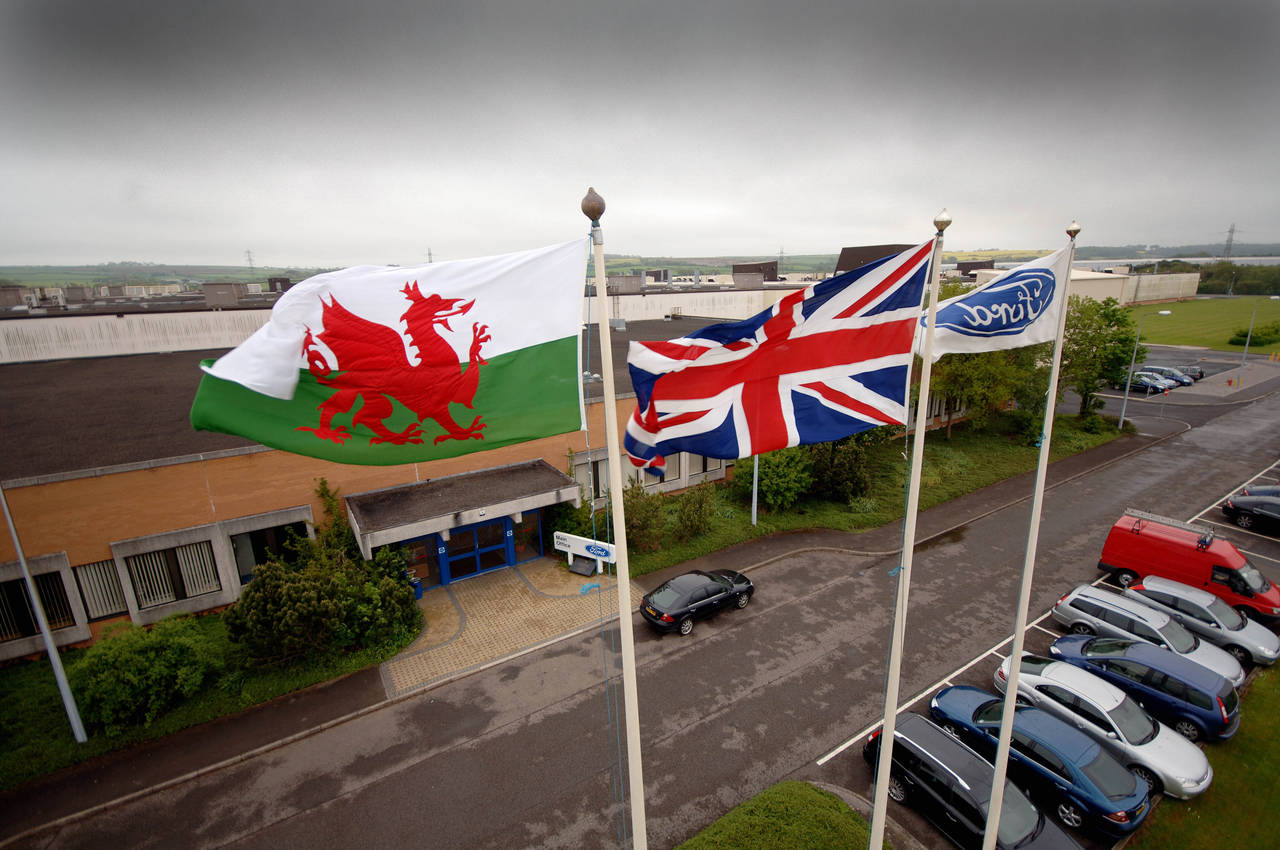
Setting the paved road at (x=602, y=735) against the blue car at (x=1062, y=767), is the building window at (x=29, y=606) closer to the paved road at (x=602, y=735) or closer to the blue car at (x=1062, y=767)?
the paved road at (x=602, y=735)

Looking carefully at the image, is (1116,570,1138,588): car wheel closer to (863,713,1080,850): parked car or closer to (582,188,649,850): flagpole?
(863,713,1080,850): parked car

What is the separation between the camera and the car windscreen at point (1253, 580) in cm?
1585

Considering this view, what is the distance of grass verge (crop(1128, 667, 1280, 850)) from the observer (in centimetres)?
991

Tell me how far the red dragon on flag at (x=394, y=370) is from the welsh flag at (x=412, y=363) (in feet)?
0.03

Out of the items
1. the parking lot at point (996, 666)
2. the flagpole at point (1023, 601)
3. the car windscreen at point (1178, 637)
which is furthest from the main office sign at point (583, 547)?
the car windscreen at point (1178, 637)

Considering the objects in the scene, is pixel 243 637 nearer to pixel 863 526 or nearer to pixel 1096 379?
pixel 863 526

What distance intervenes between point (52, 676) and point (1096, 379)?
44375 millimetres

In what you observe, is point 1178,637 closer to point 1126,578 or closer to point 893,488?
point 1126,578

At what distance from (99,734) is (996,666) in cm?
1979

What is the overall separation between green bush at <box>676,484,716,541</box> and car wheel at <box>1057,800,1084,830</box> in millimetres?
11773

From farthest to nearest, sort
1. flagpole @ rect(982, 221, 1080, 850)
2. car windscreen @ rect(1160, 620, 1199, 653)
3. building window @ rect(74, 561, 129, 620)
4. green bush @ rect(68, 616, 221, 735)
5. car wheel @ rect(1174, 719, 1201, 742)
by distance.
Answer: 1. building window @ rect(74, 561, 129, 620)
2. car windscreen @ rect(1160, 620, 1199, 653)
3. green bush @ rect(68, 616, 221, 735)
4. car wheel @ rect(1174, 719, 1201, 742)
5. flagpole @ rect(982, 221, 1080, 850)

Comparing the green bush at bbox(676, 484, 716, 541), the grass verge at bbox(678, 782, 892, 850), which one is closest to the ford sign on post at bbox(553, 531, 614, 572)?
the green bush at bbox(676, 484, 716, 541)

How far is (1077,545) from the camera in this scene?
20359mm

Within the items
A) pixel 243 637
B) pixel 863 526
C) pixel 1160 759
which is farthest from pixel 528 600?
pixel 1160 759
